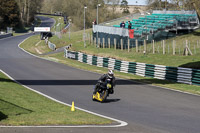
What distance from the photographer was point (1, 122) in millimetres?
11117

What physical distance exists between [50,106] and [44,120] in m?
3.41

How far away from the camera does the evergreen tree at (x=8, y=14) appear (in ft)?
334

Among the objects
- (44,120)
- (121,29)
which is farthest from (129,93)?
(121,29)

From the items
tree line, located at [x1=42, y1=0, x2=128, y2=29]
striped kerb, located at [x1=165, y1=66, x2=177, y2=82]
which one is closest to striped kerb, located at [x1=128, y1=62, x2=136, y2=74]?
striped kerb, located at [x1=165, y1=66, x2=177, y2=82]

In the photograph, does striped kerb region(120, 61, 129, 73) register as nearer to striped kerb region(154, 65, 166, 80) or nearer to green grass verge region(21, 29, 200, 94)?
green grass verge region(21, 29, 200, 94)

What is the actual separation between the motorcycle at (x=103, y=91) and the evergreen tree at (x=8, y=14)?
89.5 meters

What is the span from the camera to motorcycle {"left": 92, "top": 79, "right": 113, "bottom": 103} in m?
16.9

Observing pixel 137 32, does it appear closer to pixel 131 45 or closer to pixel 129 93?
pixel 131 45

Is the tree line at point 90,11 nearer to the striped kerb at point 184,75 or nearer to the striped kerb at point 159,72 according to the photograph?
the striped kerb at point 159,72

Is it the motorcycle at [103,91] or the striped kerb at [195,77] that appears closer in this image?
the motorcycle at [103,91]

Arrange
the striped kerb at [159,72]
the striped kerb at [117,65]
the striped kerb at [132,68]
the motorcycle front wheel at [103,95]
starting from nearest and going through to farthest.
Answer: the motorcycle front wheel at [103,95] < the striped kerb at [159,72] < the striped kerb at [132,68] < the striped kerb at [117,65]

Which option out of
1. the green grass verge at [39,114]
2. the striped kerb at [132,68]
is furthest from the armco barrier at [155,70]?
the green grass verge at [39,114]

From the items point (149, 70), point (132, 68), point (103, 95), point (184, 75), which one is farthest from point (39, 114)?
point (132, 68)

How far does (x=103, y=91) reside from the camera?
17.4 meters
